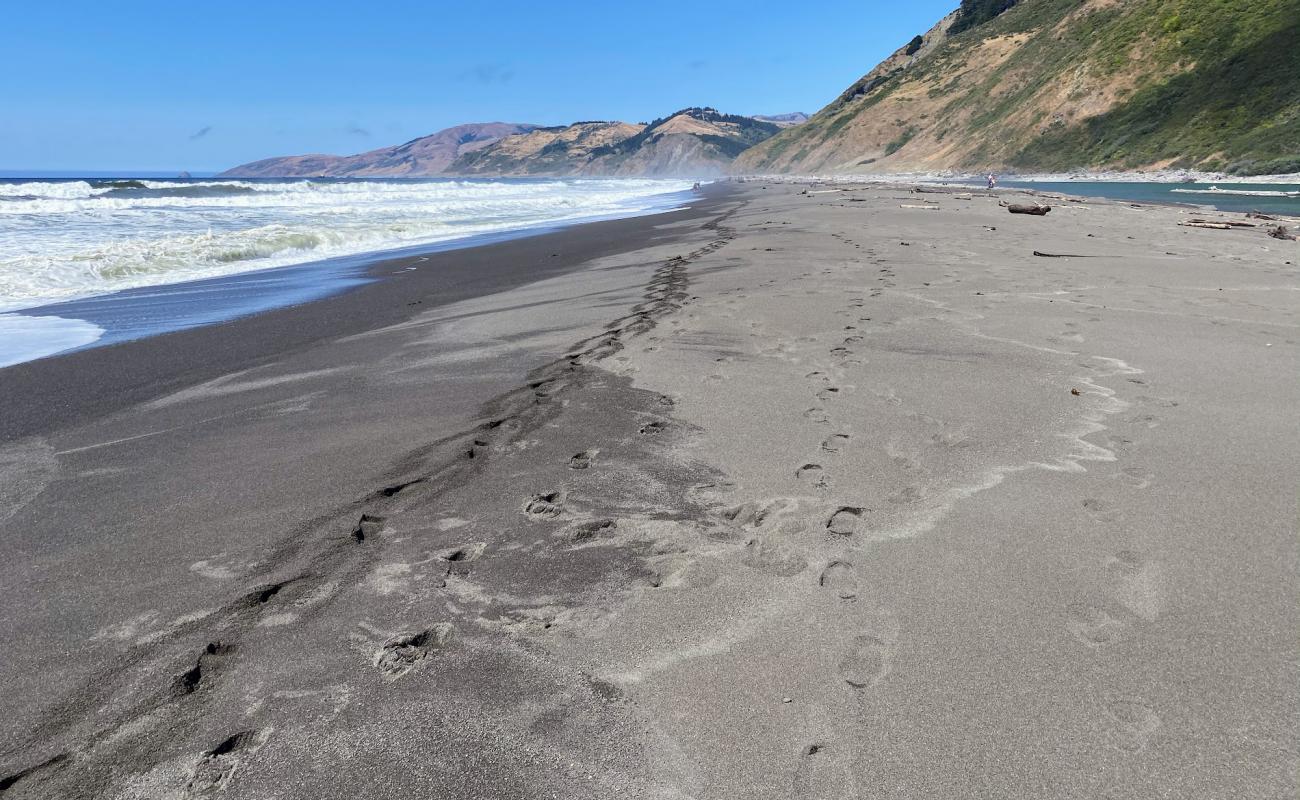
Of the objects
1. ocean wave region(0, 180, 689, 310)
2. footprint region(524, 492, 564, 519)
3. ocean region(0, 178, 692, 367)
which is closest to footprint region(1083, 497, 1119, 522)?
footprint region(524, 492, 564, 519)

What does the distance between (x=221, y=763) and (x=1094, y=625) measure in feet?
8.41

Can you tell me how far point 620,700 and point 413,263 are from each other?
12.9m

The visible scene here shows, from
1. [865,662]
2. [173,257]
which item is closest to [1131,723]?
[865,662]

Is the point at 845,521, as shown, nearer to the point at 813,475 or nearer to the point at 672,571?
the point at 813,475

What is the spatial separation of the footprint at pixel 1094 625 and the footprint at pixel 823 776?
967mm

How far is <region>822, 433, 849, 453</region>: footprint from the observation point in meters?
3.77

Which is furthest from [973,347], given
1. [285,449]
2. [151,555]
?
[151,555]

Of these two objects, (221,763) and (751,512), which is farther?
(751,512)

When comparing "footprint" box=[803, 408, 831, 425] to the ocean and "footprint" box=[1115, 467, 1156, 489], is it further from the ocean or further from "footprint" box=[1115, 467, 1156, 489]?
the ocean

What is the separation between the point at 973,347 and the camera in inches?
221

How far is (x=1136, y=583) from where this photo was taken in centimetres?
247

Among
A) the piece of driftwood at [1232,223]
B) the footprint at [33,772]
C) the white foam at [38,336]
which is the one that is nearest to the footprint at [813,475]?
the footprint at [33,772]

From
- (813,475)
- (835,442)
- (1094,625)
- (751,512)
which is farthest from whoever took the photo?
(835,442)

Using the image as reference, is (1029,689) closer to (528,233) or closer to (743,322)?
(743,322)
